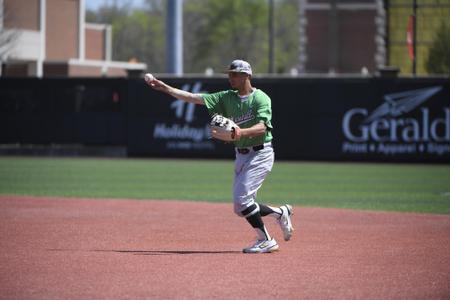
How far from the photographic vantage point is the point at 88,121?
3112 cm

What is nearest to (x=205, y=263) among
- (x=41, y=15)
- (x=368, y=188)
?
(x=368, y=188)

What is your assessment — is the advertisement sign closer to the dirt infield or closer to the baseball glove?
the dirt infield

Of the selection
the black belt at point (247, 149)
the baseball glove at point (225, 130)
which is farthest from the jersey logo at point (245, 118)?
the baseball glove at point (225, 130)

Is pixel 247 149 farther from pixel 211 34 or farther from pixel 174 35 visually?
pixel 211 34

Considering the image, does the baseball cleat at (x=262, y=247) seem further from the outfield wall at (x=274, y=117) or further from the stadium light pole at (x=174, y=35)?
the stadium light pole at (x=174, y=35)

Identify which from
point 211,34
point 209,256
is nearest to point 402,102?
point 209,256

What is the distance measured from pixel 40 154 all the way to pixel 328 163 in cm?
999

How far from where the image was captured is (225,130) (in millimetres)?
9531

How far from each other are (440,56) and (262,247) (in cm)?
2574

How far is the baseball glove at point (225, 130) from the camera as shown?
31.3 ft

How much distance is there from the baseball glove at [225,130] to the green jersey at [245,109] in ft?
Result: 1.51

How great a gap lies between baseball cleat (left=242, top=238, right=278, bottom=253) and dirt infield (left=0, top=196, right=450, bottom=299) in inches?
5.7

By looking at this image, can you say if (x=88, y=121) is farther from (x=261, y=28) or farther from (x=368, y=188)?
(x=261, y=28)

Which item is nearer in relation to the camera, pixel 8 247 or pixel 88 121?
pixel 8 247
